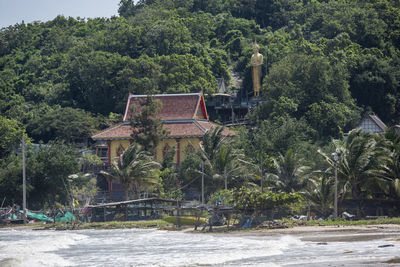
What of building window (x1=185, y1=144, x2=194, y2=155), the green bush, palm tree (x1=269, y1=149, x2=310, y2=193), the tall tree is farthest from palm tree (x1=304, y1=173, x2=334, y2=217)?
building window (x1=185, y1=144, x2=194, y2=155)

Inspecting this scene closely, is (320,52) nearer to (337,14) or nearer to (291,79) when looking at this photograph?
(291,79)

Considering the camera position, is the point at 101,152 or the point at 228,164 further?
the point at 101,152

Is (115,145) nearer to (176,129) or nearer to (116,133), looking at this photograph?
(116,133)

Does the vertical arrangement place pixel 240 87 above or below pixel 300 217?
above

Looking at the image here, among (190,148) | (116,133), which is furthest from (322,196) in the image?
(116,133)

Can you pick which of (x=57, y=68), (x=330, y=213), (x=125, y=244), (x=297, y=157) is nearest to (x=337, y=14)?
(x=57, y=68)

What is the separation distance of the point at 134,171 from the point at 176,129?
10.9 m

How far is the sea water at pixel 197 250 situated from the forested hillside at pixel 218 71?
20121 mm

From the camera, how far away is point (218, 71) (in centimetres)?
8275

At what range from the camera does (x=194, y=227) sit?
41.4m

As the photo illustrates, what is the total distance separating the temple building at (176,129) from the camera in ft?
192

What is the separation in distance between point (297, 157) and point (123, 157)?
43.7ft

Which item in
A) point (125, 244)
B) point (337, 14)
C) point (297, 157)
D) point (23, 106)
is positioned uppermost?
point (337, 14)

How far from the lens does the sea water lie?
24.2 m
